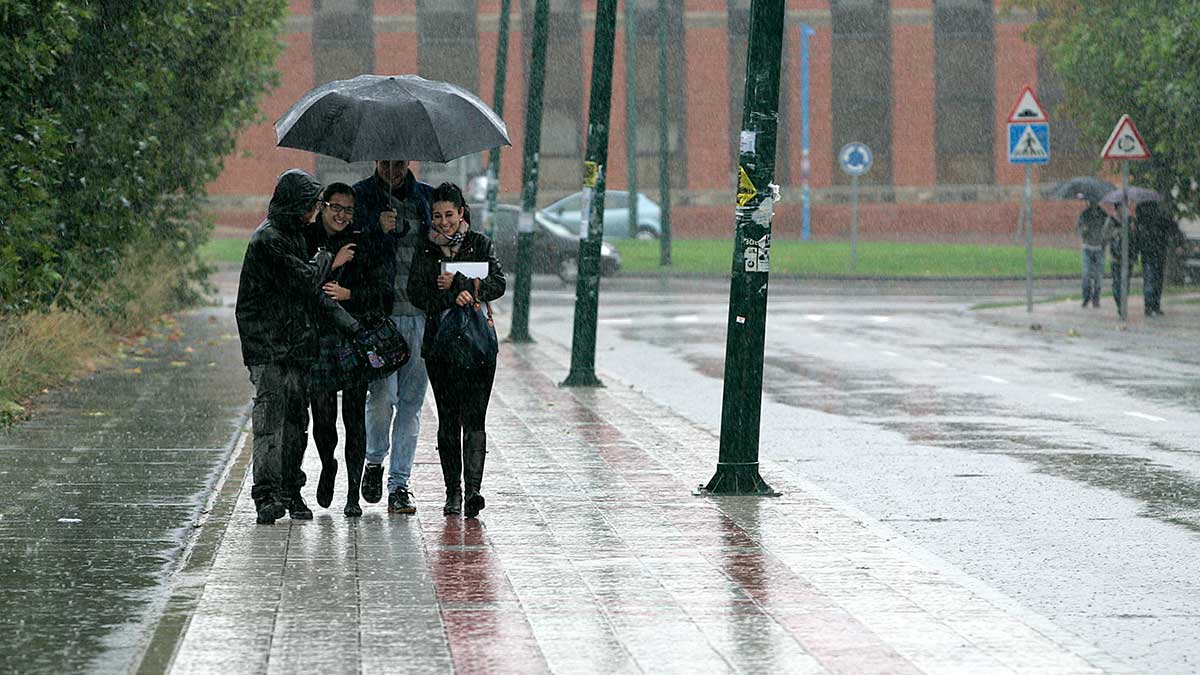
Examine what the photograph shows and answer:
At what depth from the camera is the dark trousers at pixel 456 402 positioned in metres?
10.1

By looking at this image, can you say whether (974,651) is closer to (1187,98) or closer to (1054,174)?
(1187,98)

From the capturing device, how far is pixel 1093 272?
101 ft

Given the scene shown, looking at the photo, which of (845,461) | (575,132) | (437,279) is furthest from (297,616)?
(575,132)

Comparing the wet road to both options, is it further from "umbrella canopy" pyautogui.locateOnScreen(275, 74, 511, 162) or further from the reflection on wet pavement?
the reflection on wet pavement

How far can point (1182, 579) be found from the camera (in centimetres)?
872

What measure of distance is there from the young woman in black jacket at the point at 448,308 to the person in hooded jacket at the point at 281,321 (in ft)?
1.29

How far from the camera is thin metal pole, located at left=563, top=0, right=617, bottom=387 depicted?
17578 millimetres

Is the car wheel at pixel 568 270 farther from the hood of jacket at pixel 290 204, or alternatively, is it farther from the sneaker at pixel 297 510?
the hood of jacket at pixel 290 204

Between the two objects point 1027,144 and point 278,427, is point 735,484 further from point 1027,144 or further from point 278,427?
point 1027,144

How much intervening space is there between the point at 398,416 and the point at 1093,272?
871 inches

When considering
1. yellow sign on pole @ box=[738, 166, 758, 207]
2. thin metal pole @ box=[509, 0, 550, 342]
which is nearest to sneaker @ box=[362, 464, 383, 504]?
yellow sign on pole @ box=[738, 166, 758, 207]

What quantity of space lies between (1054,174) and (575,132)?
Answer: 14246 mm

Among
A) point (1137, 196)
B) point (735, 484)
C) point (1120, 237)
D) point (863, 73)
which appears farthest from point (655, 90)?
point (735, 484)

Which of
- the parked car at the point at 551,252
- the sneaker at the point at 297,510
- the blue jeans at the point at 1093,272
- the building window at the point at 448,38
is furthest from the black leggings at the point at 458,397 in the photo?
the building window at the point at 448,38
